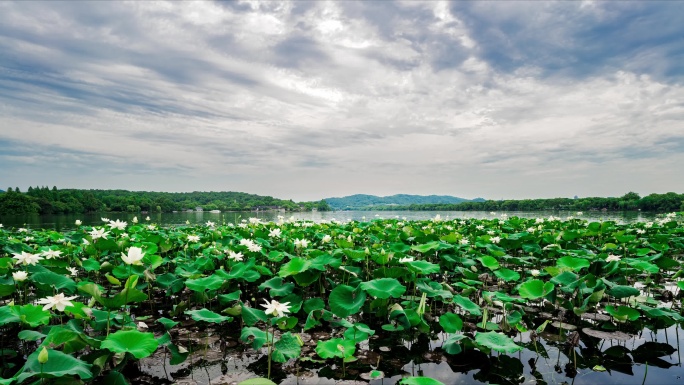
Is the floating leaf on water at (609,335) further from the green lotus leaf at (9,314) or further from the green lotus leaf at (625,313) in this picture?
the green lotus leaf at (9,314)

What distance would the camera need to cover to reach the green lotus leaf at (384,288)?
3.88m

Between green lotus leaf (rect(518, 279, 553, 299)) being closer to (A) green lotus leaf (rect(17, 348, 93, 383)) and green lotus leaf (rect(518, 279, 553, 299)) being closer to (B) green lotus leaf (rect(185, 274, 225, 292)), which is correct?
(B) green lotus leaf (rect(185, 274, 225, 292))

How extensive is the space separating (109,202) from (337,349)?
85476mm

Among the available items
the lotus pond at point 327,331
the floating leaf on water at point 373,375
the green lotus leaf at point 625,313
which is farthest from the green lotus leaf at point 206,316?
the green lotus leaf at point 625,313

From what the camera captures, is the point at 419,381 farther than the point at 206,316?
No

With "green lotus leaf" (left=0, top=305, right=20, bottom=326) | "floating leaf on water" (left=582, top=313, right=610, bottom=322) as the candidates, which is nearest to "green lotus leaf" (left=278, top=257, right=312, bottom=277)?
"green lotus leaf" (left=0, top=305, right=20, bottom=326)

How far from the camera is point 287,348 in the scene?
11.0ft

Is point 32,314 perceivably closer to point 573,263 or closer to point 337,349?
point 337,349

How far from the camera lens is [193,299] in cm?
499

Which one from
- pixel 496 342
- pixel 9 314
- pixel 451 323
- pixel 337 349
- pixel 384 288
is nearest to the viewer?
pixel 9 314

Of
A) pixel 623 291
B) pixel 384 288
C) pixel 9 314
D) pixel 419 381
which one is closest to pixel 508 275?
pixel 623 291

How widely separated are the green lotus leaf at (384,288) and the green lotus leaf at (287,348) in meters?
0.95

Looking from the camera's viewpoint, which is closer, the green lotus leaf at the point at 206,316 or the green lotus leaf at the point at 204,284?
the green lotus leaf at the point at 206,316

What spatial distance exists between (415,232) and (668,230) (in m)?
8.10
